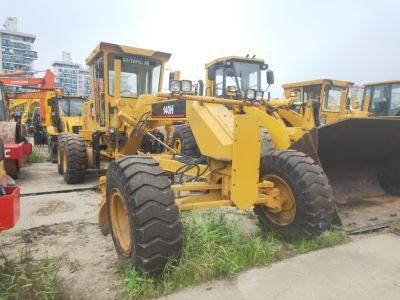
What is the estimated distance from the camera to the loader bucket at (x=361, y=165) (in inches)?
164

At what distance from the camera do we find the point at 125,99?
663 centimetres

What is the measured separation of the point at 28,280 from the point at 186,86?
2132 millimetres

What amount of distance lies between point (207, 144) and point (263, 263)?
1161mm

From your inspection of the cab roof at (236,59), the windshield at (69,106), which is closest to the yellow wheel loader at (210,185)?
the cab roof at (236,59)

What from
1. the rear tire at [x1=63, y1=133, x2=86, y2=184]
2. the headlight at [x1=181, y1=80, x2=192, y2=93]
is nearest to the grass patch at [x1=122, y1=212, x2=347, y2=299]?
the headlight at [x1=181, y1=80, x2=192, y2=93]

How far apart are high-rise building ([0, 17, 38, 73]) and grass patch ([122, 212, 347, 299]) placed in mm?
46130

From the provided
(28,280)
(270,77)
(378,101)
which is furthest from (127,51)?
(378,101)

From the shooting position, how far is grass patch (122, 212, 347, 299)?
9.00 feet

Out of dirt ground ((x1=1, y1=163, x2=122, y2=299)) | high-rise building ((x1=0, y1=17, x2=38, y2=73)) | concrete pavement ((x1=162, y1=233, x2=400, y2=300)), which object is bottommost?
dirt ground ((x1=1, y1=163, x2=122, y2=299))

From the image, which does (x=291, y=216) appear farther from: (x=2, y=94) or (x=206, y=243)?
(x=2, y=94)

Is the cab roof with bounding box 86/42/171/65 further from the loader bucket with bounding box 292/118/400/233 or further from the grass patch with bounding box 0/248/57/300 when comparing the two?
the grass patch with bounding box 0/248/57/300

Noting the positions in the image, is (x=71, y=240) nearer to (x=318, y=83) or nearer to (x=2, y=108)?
(x=2, y=108)

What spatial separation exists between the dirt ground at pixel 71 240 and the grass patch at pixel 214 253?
0.78 feet

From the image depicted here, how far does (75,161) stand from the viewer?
705 centimetres
